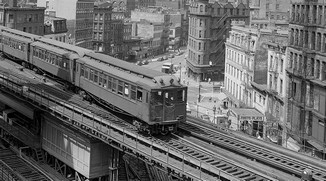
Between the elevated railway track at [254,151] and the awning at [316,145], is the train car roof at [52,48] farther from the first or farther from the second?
the awning at [316,145]

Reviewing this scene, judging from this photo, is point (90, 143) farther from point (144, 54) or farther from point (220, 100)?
point (144, 54)

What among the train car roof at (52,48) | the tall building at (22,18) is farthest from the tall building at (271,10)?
the train car roof at (52,48)

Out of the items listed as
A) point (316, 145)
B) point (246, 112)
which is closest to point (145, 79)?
point (316, 145)

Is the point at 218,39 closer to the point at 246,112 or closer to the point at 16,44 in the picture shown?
the point at 246,112

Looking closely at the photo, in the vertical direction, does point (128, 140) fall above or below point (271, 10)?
below

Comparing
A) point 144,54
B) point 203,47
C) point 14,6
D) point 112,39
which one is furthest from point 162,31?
point 14,6

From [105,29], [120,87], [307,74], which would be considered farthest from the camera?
[105,29]
